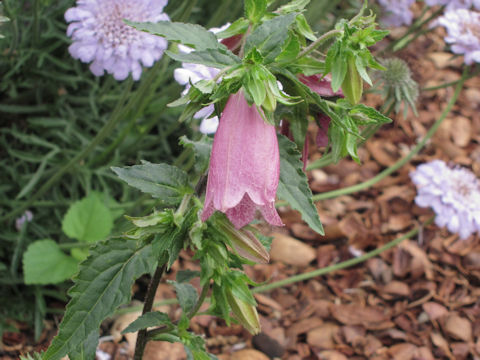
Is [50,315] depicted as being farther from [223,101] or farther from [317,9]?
[317,9]

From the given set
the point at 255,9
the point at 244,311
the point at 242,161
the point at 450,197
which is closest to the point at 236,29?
the point at 255,9

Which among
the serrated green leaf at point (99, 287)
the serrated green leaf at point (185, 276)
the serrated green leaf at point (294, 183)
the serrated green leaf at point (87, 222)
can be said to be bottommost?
the serrated green leaf at point (87, 222)

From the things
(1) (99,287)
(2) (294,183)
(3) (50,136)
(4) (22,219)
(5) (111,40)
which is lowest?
(4) (22,219)

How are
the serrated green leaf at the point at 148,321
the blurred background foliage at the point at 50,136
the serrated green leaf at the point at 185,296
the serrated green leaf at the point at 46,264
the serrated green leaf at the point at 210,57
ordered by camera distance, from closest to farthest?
the serrated green leaf at the point at 210,57, the serrated green leaf at the point at 148,321, the serrated green leaf at the point at 185,296, the serrated green leaf at the point at 46,264, the blurred background foliage at the point at 50,136

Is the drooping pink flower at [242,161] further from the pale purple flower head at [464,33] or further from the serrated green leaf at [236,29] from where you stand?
the pale purple flower head at [464,33]

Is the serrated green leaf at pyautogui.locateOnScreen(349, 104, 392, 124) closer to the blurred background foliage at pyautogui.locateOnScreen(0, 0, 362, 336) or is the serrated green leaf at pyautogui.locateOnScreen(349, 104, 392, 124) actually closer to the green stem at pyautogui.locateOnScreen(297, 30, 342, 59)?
the green stem at pyautogui.locateOnScreen(297, 30, 342, 59)

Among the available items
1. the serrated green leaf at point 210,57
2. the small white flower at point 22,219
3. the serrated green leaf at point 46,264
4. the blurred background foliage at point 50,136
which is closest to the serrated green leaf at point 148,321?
the serrated green leaf at point 210,57

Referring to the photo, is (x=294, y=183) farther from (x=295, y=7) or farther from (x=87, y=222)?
(x=87, y=222)

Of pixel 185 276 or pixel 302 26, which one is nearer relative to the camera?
pixel 302 26
